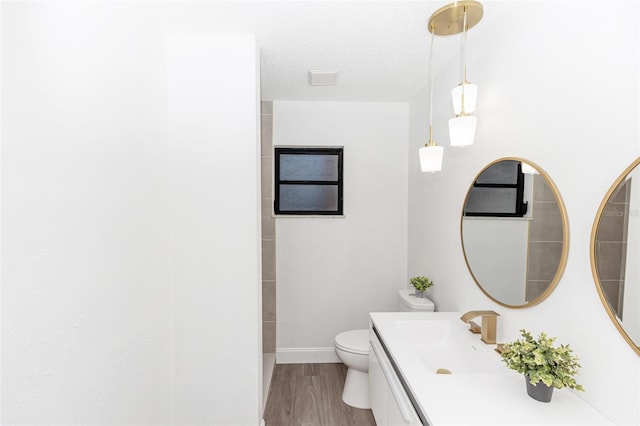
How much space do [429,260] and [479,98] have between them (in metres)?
1.25

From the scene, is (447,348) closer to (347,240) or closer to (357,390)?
(357,390)

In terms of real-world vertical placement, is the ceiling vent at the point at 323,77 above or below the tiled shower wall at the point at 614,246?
above

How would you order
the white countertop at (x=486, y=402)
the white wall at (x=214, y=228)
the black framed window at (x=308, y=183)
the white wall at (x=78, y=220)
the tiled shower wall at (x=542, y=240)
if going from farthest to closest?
the black framed window at (x=308, y=183)
the white wall at (x=214, y=228)
the tiled shower wall at (x=542, y=240)
the white countertop at (x=486, y=402)
the white wall at (x=78, y=220)

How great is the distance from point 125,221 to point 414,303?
1.93 meters

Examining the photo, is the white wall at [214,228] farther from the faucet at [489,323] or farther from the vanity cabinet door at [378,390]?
the faucet at [489,323]

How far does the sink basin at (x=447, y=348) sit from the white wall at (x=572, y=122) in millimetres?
155

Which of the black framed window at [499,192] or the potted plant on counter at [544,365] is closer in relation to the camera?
the potted plant on counter at [544,365]

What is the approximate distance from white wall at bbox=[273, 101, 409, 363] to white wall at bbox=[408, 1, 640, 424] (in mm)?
1273

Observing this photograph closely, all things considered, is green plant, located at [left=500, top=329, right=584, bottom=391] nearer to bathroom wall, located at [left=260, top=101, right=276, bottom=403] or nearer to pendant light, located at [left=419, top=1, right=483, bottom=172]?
pendant light, located at [left=419, top=1, right=483, bottom=172]

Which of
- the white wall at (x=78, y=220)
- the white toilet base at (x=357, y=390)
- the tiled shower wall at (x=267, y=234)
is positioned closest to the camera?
the white wall at (x=78, y=220)

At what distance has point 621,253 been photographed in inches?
40.4

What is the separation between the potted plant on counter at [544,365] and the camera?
1104 millimetres

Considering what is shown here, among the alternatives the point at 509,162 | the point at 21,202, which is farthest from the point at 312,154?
the point at 21,202

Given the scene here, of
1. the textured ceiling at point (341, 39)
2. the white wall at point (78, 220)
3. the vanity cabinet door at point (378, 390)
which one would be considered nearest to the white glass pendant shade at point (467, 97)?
the textured ceiling at point (341, 39)
